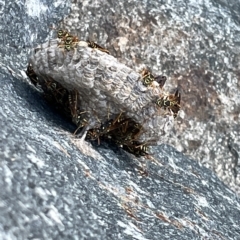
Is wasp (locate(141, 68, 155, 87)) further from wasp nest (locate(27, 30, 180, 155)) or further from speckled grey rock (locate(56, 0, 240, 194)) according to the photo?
speckled grey rock (locate(56, 0, 240, 194))

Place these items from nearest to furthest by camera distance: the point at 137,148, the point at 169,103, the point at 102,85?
the point at 102,85 → the point at 169,103 → the point at 137,148

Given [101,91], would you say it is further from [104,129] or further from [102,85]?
[104,129]

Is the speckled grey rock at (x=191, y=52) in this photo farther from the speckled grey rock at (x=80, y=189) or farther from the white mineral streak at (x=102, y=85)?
the white mineral streak at (x=102, y=85)

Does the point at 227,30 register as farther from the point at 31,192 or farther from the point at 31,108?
the point at 31,192

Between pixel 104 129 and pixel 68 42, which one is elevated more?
pixel 68 42

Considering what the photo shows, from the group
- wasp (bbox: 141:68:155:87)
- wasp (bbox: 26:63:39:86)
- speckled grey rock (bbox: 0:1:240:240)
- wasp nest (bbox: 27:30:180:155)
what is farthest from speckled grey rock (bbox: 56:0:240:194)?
wasp (bbox: 141:68:155:87)

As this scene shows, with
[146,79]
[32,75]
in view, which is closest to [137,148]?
[146,79]

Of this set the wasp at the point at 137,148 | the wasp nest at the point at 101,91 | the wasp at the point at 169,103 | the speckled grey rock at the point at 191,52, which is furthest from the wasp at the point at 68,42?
the speckled grey rock at the point at 191,52
